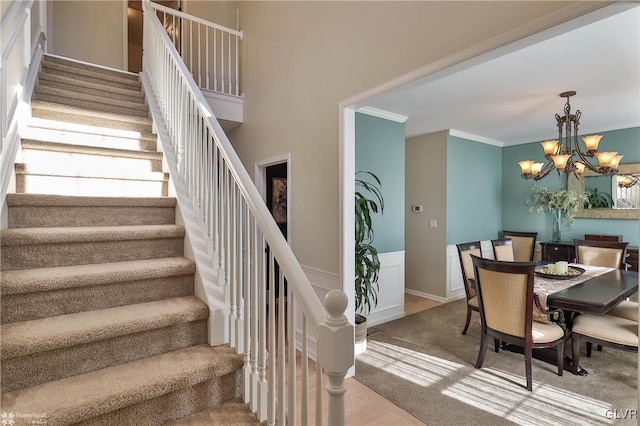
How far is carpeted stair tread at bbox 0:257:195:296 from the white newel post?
1.12m

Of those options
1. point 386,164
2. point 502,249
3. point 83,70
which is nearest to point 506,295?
point 502,249

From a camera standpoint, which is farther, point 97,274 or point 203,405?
point 97,274

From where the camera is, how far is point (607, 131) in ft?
16.0

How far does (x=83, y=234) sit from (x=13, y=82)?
1290 mm

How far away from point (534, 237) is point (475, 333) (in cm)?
233

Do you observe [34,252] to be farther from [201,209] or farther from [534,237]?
[534,237]

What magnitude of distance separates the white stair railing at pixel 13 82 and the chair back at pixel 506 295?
317 cm

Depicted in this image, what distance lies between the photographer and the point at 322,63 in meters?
2.90

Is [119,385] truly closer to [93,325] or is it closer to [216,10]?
[93,325]

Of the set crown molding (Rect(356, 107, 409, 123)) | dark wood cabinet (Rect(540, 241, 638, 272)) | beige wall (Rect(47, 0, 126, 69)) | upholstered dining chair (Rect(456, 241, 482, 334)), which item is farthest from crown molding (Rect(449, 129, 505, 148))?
beige wall (Rect(47, 0, 126, 69))

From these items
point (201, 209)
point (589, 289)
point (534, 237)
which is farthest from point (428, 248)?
point (201, 209)

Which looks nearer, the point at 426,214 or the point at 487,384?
the point at 487,384

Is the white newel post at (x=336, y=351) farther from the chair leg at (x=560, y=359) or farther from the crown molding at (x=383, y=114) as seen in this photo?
the crown molding at (x=383, y=114)

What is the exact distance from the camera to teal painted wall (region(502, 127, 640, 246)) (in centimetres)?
467
